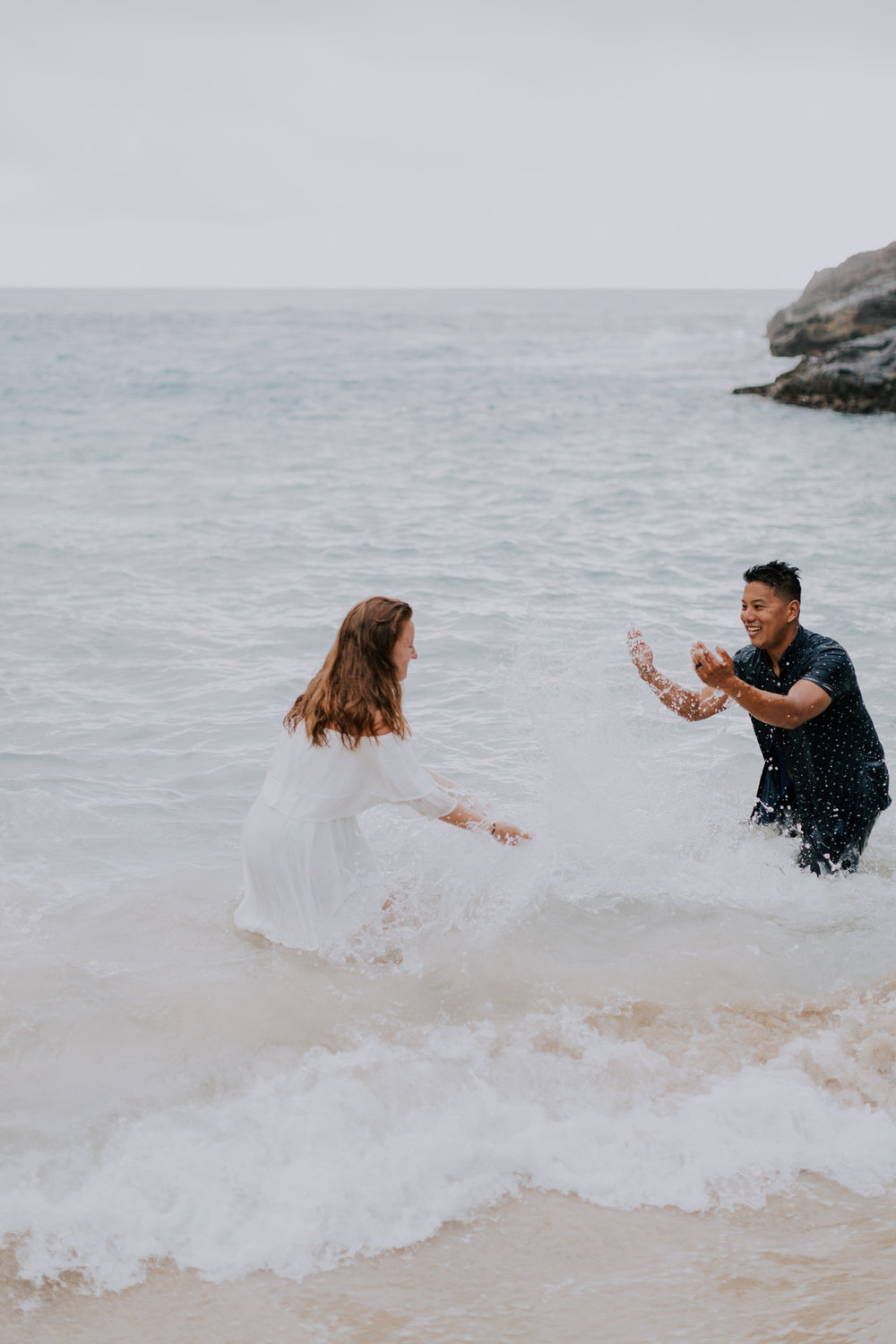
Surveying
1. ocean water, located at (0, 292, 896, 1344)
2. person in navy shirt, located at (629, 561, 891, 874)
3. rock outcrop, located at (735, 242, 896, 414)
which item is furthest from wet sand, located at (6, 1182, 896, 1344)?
rock outcrop, located at (735, 242, 896, 414)

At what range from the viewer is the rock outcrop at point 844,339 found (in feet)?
94.8

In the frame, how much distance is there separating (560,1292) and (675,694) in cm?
297

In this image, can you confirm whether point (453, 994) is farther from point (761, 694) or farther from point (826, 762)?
point (826, 762)

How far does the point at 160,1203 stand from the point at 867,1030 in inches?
101

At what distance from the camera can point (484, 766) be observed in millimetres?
7305

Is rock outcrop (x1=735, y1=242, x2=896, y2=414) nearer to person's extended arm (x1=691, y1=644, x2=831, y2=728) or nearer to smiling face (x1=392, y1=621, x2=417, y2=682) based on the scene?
person's extended arm (x1=691, y1=644, x2=831, y2=728)

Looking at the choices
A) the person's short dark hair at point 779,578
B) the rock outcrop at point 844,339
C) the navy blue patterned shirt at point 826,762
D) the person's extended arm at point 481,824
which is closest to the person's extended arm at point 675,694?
the navy blue patterned shirt at point 826,762

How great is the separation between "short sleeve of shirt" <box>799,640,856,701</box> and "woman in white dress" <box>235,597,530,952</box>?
4.93 ft

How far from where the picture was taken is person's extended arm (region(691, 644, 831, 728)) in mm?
4453

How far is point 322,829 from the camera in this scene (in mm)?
4578

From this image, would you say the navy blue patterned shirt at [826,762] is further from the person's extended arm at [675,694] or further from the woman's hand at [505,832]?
the woman's hand at [505,832]

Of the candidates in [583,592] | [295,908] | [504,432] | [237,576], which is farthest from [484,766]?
[504,432]

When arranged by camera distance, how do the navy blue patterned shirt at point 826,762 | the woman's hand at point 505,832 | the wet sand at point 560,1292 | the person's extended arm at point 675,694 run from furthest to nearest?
the person's extended arm at point 675,694 < the navy blue patterned shirt at point 826,762 < the woman's hand at point 505,832 < the wet sand at point 560,1292

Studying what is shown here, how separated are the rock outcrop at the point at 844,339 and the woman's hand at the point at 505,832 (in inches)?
1063
